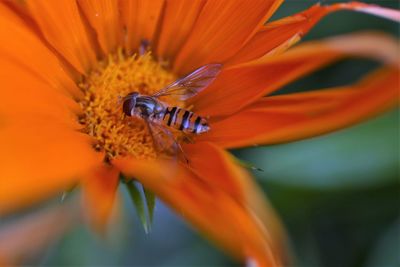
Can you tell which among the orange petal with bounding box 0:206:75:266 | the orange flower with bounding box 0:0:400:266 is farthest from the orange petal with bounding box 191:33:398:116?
the orange petal with bounding box 0:206:75:266

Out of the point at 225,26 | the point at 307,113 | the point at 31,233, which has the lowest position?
the point at 31,233

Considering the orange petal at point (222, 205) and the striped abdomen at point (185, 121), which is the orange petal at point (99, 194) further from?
the striped abdomen at point (185, 121)

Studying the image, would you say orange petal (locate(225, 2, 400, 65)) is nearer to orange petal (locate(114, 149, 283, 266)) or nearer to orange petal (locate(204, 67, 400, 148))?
orange petal (locate(204, 67, 400, 148))

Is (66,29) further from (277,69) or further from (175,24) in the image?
(277,69)

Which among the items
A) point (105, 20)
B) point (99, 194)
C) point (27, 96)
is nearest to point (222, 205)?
point (99, 194)

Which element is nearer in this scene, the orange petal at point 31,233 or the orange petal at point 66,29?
the orange petal at point 66,29

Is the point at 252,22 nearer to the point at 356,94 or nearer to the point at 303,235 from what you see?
the point at 356,94

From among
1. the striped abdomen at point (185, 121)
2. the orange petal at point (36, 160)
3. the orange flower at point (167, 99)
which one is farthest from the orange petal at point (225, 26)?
the orange petal at point (36, 160)
